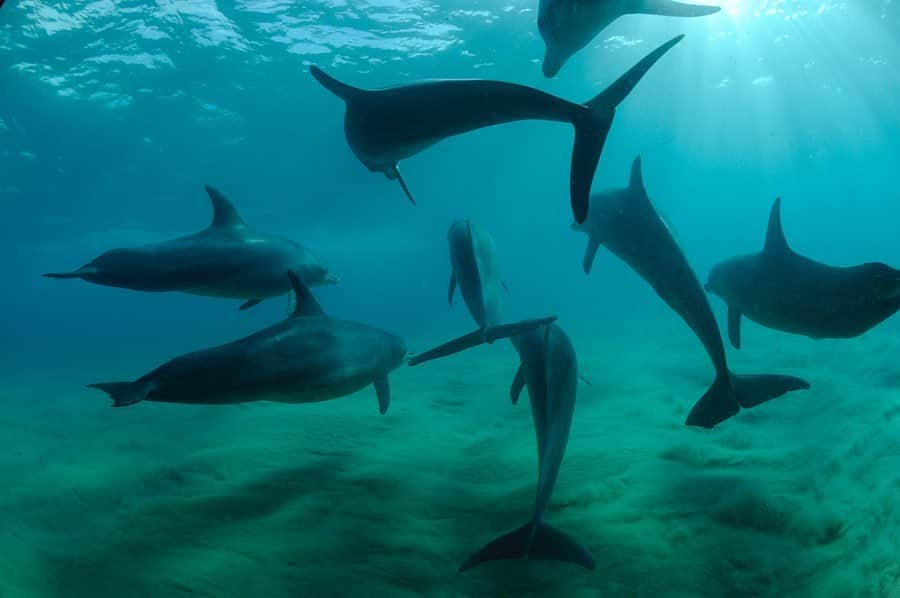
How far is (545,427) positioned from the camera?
3639 mm

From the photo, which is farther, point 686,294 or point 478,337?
point 686,294

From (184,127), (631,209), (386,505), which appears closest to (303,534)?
(386,505)

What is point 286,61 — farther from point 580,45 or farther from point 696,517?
point 696,517

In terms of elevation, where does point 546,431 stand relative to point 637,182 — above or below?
below

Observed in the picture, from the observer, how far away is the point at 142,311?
351ft

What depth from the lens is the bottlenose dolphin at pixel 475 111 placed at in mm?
2816

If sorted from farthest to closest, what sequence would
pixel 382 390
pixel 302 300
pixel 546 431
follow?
1. pixel 382 390
2. pixel 302 300
3. pixel 546 431

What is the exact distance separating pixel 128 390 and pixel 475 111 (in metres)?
2.36

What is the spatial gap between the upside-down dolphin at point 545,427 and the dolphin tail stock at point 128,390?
149 centimetres

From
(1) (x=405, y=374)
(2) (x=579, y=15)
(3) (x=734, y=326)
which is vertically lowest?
(1) (x=405, y=374)

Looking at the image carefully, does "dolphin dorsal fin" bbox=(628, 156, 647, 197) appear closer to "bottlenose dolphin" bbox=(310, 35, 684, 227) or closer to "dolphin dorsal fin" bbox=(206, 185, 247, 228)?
"bottlenose dolphin" bbox=(310, 35, 684, 227)

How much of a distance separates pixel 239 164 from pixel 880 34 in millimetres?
30458

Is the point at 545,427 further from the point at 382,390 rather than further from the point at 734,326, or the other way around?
the point at 734,326

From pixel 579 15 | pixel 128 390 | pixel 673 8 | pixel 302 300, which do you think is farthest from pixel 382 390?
pixel 673 8
